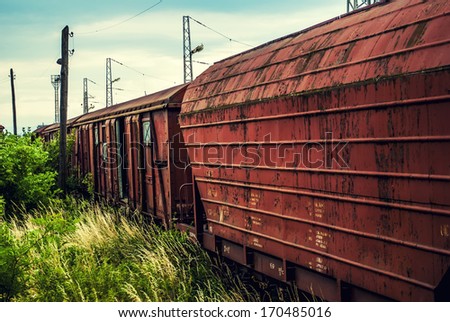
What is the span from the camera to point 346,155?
16.1ft

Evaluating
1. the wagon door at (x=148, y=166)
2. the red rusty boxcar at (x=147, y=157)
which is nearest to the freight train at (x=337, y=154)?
the red rusty boxcar at (x=147, y=157)

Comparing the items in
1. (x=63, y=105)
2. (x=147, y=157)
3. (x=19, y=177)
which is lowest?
(x=19, y=177)

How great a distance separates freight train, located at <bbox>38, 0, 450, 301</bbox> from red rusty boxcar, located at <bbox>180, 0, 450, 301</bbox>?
0.5 inches

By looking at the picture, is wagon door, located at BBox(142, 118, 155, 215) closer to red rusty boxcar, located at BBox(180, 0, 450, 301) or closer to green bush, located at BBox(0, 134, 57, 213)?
red rusty boxcar, located at BBox(180, 0, 450, 301)

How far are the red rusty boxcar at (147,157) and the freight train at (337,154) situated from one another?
115 centimetres

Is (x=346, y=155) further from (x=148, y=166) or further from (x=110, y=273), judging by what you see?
(x=148, y=166)

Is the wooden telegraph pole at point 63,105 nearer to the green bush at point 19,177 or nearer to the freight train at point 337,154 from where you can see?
the green bush at point 19,177

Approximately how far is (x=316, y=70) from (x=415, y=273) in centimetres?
224

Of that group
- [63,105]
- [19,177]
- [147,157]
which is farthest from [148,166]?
[63,105]

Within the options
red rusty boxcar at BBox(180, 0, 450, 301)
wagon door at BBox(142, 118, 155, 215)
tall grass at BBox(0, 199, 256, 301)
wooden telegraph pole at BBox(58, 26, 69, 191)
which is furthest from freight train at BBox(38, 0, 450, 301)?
wooden telegraph pole at BBox(58, 26, 69, 191)

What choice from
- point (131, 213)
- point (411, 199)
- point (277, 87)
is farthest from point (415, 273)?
point (131, 213)

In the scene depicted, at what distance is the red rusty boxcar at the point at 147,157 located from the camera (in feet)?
31.8

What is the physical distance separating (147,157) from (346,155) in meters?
6.79

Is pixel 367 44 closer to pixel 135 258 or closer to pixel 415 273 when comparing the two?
pixel 415 273
